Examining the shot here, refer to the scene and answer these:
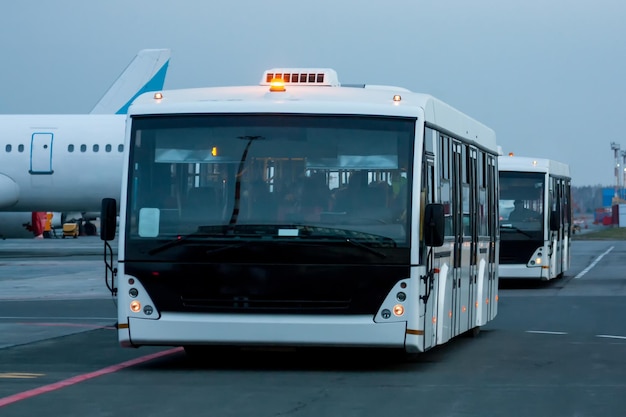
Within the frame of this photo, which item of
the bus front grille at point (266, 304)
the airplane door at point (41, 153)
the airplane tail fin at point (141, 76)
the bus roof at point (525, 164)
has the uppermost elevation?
the airplane tail fin at point (141, 76)

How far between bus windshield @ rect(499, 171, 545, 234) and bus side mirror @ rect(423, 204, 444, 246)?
56.6 feet

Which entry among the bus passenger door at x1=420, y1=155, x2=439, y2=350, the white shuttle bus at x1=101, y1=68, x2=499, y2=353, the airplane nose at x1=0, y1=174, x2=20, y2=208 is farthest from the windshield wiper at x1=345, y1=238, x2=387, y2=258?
the airplane nose at x1=0, y1=174, x2=20, y2=208

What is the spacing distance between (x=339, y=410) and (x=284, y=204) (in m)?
2.95

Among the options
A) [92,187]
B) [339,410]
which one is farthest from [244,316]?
[92,187]

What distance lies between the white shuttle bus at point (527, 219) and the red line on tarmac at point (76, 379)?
49.5 ft

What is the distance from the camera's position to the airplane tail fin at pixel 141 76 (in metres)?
62.3

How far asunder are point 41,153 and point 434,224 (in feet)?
111

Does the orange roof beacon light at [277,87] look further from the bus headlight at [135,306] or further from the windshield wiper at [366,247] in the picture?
the bus headlight at [135,306]

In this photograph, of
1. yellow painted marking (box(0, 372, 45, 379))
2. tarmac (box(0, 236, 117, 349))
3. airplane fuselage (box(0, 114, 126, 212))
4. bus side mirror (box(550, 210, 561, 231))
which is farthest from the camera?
airplane fuselage (box(0, 114, 126, 212))

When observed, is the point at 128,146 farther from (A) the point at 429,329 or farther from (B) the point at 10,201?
(B) the point at 10,201

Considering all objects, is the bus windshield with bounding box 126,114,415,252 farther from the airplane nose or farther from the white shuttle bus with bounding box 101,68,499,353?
the airplane nose

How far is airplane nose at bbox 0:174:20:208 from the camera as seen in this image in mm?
44750

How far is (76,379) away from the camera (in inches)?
489

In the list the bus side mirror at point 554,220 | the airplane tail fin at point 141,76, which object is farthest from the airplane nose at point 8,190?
the bus side mirror at point 554,220
